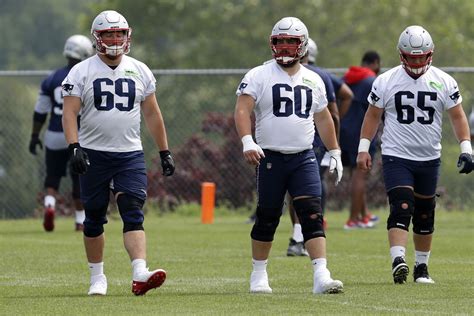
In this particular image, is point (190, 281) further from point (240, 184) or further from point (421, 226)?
point (240, 184)

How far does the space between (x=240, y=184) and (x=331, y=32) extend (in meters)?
33.3

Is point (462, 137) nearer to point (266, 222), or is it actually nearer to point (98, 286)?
point (266, 222)

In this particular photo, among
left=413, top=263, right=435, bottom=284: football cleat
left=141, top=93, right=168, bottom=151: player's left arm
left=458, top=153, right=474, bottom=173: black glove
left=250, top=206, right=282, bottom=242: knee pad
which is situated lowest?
left=413, top=263, right=435, bottom=284: football cleat

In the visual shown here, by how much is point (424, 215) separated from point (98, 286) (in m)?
2.68

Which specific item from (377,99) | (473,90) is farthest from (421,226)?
Result: (473,90)

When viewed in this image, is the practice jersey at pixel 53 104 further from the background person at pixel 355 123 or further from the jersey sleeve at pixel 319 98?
the jersey sleeve at pixel 319 98

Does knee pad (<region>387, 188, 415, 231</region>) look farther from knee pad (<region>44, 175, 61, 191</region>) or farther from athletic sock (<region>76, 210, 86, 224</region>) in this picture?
knee pad (<region>44, 175, 61, 191</region>)

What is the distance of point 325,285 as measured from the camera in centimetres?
1092

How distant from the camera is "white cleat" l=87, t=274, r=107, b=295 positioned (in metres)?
11.2

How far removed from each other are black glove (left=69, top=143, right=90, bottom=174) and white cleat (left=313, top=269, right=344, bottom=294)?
1.81 m

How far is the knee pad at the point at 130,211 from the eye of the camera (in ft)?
36.4

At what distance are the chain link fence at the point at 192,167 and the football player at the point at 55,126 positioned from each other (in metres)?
3.08

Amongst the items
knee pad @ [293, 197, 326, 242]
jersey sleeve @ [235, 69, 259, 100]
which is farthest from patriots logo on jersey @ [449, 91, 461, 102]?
jersey sleeve @ [235, 69, 259, 100]

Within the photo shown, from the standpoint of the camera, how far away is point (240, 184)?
21938 mm
